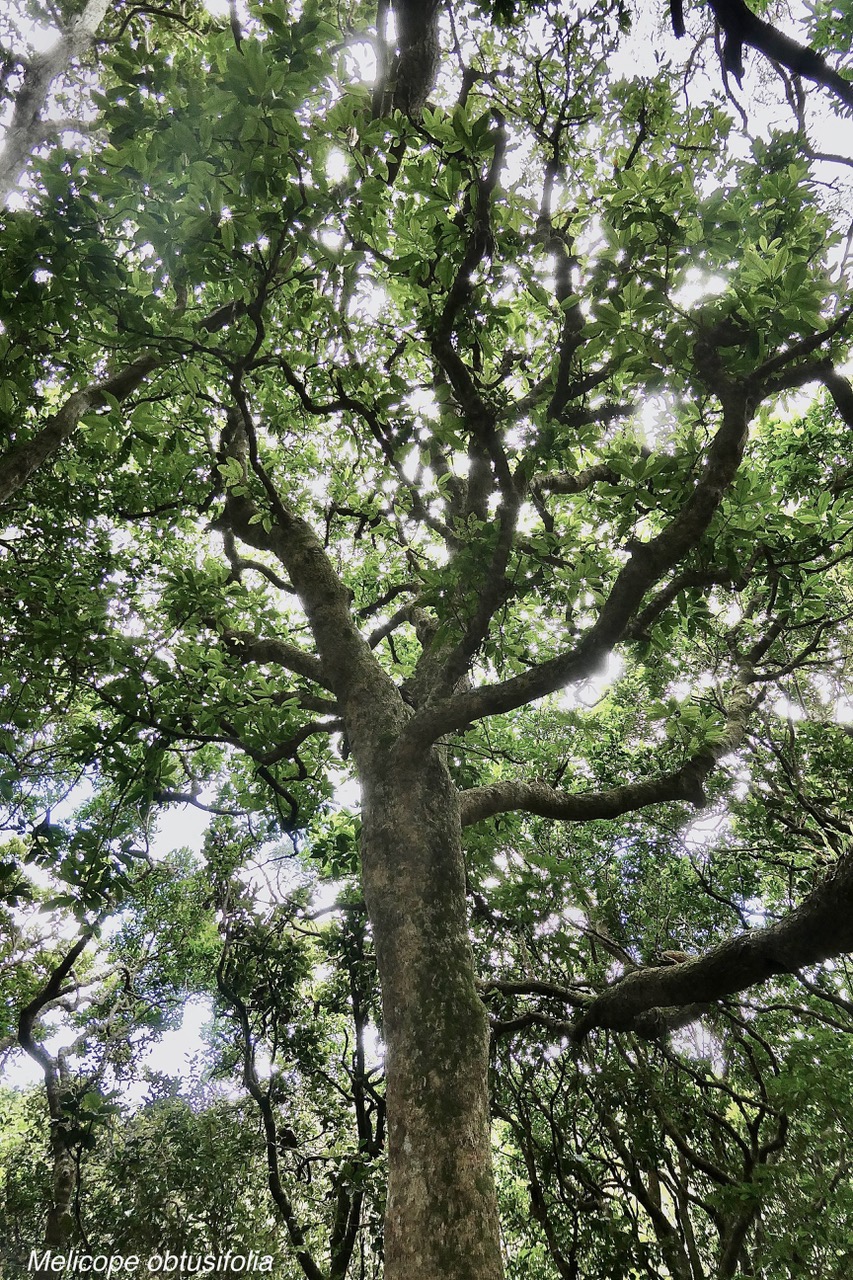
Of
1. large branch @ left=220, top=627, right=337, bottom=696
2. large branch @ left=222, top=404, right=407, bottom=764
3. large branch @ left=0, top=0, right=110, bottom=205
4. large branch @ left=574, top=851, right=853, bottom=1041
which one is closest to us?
large branch @ left=574, top=851, right=853, bottom=1041

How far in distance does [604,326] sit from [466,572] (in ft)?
3.85

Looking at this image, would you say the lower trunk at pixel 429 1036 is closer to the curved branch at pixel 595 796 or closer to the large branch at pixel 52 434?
the curved branch at pixel 595 796

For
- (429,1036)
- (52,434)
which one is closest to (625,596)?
(429,1036)

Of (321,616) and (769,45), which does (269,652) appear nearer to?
(321,616)

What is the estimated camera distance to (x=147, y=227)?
2.26m

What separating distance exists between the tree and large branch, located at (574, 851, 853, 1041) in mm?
19

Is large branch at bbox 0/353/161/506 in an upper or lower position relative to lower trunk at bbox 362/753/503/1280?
upper

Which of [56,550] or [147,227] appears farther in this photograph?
[56,550]

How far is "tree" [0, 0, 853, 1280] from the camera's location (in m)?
2.30

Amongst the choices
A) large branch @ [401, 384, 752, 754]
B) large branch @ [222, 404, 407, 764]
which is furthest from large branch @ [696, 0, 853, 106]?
large branch @ [222, 404, 407, 764]

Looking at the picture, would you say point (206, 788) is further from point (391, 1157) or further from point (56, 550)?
point (391, 1157)

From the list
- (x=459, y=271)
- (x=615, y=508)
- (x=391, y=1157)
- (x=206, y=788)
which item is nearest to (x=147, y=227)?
(x=459, y=271)

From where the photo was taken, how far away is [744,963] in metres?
3.15

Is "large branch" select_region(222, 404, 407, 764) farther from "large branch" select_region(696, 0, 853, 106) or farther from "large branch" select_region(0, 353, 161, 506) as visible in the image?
"large branch" select_region(696, 0, 853, 106)
